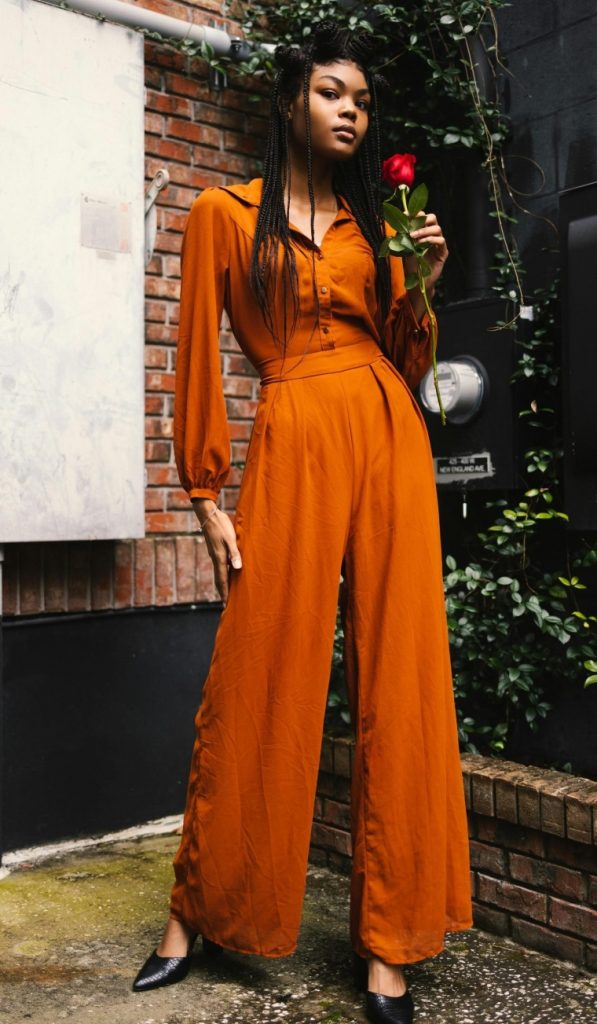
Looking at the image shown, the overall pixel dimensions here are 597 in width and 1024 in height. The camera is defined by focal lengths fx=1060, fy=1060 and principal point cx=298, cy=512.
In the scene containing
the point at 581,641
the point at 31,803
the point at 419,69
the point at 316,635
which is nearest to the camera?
the point at 316,635

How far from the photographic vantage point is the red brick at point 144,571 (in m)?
3.47

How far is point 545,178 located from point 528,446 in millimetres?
783

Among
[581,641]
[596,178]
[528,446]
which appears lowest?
[581,641]

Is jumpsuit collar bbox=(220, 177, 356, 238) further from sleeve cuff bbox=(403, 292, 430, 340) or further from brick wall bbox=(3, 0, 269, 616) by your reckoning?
brick wall bbox=(3, 0, 269, 616)

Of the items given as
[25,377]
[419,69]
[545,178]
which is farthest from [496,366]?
[25,377]

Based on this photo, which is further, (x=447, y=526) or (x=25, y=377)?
(x=447, y=526)

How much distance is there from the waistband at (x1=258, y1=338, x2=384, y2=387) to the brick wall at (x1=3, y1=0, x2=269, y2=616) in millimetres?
1266

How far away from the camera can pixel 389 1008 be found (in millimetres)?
2135

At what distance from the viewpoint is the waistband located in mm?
2316

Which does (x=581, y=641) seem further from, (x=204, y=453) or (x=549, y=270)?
(x=204, y=453)

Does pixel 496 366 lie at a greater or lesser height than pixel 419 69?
lesser

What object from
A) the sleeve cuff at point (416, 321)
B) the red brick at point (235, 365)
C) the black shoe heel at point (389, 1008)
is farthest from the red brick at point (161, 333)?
the black shoe heel at point (389, 1008)

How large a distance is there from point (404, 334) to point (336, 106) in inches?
20.2

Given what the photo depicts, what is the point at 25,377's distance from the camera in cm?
302
